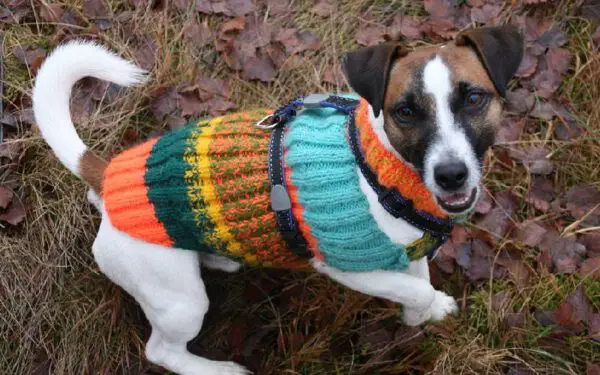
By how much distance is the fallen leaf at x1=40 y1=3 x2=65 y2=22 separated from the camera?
358 centimetres

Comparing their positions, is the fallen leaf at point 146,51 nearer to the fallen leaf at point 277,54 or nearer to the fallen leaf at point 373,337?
the fallen leaf at point 277,54

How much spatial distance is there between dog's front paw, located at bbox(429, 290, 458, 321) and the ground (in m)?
0.04

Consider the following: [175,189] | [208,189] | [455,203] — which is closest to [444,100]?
[455,203]

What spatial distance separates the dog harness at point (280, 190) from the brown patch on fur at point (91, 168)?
4.6 inches

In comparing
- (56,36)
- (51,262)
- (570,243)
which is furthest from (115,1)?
(570,243)

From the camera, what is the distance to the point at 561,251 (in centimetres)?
312

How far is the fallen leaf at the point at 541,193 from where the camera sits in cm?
328

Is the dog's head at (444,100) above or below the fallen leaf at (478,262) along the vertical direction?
above

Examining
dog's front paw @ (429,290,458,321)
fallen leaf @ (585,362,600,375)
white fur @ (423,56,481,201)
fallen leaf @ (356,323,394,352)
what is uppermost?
white fur @ (423,56,481,201)

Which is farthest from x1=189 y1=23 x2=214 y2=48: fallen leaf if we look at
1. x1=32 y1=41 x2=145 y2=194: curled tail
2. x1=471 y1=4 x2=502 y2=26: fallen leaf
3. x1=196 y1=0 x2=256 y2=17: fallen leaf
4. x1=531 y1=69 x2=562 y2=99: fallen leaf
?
x1=531 y1=69 x2=562 y2=99: fallen leaf

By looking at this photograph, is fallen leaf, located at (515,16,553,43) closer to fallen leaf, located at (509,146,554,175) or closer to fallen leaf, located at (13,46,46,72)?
fallen leaf, located at (509,146,554,175)

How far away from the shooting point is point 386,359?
2930mm

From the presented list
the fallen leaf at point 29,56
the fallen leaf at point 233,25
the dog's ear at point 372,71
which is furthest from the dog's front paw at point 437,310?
the fallen leaf at point 29,56

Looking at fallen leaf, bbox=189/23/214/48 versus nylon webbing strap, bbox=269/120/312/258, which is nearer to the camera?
nylon webbing strap, bbox=269/120/312/258
